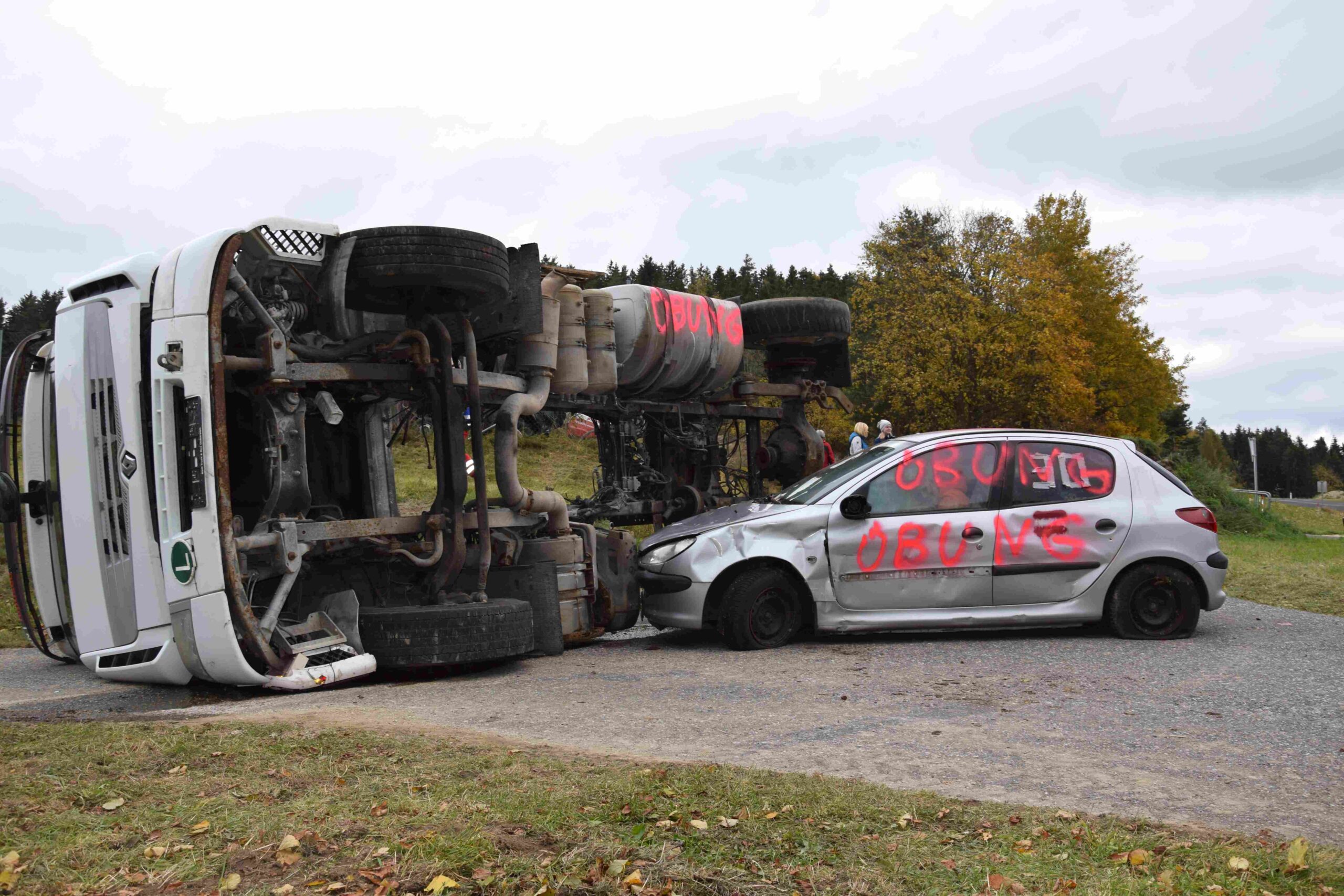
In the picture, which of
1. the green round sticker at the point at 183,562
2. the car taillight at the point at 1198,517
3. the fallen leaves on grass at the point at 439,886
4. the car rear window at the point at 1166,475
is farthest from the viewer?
the car rear window at the point at 1166,475

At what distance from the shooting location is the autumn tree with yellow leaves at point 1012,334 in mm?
35219

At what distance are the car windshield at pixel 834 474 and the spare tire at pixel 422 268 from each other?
2660 millimetres

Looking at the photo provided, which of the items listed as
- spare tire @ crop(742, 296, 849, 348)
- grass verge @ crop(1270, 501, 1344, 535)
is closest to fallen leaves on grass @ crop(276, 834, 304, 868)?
spare tire @ crop(742, 296, 849, 348)

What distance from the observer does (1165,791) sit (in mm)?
4320

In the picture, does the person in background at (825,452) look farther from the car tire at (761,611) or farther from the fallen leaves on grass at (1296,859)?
the fallen leaves on grass at (1296,859)

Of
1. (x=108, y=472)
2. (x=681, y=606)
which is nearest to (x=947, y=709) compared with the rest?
(x=681, y=606)

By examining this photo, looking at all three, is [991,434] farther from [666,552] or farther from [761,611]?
[666,552]

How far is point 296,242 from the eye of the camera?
7246 mm

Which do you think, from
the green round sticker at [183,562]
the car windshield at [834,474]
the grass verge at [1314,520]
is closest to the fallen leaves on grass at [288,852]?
the green round sticker at [183,562]

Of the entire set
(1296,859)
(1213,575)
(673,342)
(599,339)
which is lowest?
(1296,859)

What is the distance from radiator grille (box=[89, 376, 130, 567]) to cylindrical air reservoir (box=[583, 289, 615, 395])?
379 centimetres

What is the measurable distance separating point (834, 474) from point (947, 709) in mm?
3046

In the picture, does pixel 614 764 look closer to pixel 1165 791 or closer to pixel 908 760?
pixel 908 760

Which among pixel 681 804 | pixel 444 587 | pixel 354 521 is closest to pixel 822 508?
pixel 444 587
